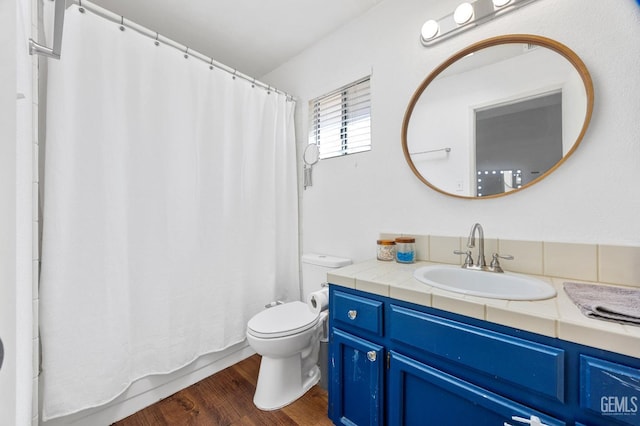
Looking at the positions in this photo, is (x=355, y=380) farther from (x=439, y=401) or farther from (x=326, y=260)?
(x=326, y=260)

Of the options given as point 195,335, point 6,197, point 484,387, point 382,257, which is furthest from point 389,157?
point 195,335

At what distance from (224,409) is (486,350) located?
138 centimetres

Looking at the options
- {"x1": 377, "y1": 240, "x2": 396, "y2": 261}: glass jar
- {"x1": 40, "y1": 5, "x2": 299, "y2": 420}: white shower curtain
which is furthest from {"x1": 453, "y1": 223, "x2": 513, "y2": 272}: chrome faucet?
{"x1": 40, "y1": 5, "x2": 299, "y2": 420}: white shower curtain

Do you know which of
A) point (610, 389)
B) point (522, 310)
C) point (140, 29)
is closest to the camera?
point (610, 389)

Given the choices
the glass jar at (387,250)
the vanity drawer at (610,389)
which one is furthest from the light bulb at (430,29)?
the vanity drawer at (610,389)

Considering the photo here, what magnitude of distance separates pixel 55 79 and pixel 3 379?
1.29m

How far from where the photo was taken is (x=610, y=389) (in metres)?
0.60

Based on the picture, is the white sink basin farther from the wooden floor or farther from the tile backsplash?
the wooden floor

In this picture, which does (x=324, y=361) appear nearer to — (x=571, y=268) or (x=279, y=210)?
(x=279, y=210)

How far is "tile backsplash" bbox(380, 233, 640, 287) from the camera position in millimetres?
913

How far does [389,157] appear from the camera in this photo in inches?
61.1

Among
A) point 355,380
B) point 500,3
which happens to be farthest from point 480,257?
point 500,3

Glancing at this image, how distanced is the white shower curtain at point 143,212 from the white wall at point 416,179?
47 cm

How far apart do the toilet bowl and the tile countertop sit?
1.56 feet
